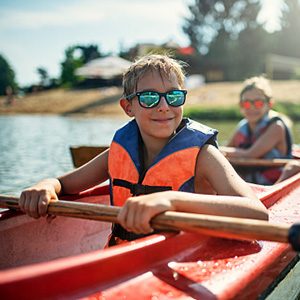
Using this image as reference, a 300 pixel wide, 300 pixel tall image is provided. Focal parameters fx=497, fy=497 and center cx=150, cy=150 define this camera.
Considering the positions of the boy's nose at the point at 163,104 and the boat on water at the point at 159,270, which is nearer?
the boat on water at the point at 159,270

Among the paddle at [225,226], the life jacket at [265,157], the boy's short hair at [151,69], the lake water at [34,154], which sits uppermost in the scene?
the boy's short hair at [151,69]

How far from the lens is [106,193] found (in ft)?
10.9

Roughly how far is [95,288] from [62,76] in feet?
145

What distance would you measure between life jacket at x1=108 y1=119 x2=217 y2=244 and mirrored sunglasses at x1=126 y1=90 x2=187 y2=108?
0.16 metres

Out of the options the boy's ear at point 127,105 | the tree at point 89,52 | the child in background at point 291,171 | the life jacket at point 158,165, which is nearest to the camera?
the life jacket at point 158,165

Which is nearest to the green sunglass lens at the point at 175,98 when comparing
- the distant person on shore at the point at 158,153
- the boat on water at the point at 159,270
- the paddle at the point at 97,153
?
the distant person on shore at the point at 158,153

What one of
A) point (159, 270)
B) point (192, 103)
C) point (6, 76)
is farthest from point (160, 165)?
point (6, 76)

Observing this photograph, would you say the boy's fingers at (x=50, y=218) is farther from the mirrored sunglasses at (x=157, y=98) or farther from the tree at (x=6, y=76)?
the tree at (x=6, y=76)

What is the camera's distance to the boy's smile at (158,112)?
7.61ft

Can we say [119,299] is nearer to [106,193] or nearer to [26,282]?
[26,282]

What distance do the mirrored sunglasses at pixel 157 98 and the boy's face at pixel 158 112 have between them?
0.02m

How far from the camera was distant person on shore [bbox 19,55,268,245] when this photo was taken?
2.26 meters

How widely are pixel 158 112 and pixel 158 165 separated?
25cm

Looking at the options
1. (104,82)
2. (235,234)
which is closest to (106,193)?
(235,234)
